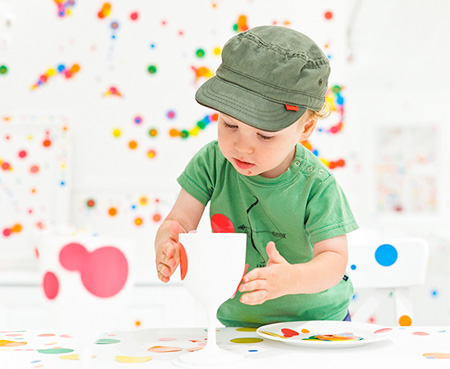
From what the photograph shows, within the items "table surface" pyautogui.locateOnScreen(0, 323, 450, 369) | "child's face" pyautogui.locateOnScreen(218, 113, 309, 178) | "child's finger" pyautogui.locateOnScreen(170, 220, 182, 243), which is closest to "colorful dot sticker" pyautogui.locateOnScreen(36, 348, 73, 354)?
"table surface" pyautogui.locateOnScreen(0, 323, 450, 369)

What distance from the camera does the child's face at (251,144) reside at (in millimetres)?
883

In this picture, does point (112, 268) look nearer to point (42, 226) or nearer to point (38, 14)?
point (42, 226)

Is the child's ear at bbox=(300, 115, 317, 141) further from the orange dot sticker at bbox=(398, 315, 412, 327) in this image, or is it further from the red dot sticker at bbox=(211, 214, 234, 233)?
the orange dot sticker at bbox=(398, 315, 412, 327)

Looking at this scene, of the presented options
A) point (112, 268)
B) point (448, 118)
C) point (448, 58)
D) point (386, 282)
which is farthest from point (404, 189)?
point (112, 268)

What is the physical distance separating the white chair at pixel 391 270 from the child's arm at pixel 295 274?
11.1 inches

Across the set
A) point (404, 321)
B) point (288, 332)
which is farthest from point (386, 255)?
point (288, 332)

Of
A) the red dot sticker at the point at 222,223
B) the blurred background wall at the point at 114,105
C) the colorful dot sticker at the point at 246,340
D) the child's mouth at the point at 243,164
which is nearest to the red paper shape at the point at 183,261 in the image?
the colorful dot sticker at the point at 246,340

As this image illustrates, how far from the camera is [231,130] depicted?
894mm

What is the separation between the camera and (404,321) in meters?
1.13

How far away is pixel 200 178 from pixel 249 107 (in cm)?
31

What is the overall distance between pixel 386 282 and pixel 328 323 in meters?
0.31

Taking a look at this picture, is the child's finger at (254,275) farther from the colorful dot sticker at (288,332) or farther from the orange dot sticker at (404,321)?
the orange dot sticker at (404,321)

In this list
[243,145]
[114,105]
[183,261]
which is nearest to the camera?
[183,261]

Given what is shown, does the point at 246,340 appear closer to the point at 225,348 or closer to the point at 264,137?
the point at 225,348
